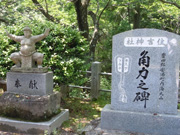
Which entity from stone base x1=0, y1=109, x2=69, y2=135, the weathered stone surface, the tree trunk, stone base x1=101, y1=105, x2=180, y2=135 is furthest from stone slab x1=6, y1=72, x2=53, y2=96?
the tree trunk

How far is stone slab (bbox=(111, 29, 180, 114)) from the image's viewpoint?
401 cm

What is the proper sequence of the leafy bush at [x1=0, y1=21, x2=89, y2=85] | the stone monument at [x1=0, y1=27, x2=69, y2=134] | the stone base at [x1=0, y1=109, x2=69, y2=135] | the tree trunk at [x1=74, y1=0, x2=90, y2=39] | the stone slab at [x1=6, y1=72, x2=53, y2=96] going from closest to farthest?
the stone base at [x1=0, y1=109, x2=69, y2=135]
the stone monument at [x1=0, y1=27, x2=69, y2=134]
the stone slab at [x1=6, y1=72, x2=53, y2=96]
the leafy bush at [x1=0, y1=21, x2=89, y2=85]
the tree trunk at [x1=74, y1=0, x2=90, y2=39]

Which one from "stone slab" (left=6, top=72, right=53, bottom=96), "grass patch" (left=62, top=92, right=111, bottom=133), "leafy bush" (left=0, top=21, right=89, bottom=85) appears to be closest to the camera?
"stone slab" (left=6, top=72, right=53, bottom=96)

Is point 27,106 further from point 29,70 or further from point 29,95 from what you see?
point 29,70

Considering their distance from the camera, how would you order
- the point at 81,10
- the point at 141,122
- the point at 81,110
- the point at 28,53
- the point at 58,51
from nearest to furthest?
the point at 141,122 < the point at 28,53 < the point at 58,51 < the point at 81,110 < the point at 81,10

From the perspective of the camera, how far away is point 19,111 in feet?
14.5

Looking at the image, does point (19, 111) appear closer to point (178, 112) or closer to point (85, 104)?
point (85, 104)

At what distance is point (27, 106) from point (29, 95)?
34 cm

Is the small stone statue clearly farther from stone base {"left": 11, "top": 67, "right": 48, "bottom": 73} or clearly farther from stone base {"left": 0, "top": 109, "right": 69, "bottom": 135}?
stone base {"left": 0, "top": 109, "right": 69, "bottom": 135}

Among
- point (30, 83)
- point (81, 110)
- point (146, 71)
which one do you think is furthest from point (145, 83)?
point (30, 83)

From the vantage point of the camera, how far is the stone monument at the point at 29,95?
4.34m

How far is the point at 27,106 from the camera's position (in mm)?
4352

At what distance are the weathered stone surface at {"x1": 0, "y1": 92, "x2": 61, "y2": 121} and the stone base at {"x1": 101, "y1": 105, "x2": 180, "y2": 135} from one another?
130cm

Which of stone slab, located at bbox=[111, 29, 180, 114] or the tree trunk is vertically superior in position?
the tree trunk
